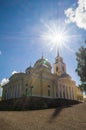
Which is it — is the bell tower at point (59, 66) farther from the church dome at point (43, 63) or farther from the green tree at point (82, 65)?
the green tree at point (82, 65)

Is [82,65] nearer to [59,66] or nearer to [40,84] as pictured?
[40,84]

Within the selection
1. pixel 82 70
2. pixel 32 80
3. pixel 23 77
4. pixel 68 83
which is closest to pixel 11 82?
pixel 23 77

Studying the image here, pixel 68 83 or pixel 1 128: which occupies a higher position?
pixel 68 83

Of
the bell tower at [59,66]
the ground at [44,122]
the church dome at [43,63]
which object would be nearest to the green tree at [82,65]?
the ground at [44,122]

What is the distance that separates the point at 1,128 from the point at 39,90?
27.4 meters

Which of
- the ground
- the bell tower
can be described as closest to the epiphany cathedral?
the bell tower

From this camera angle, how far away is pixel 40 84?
121 ft

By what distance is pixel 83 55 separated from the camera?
25109 millimetres

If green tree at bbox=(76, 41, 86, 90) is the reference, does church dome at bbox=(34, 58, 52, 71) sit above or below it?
above

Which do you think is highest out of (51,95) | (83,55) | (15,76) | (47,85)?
(83,55)

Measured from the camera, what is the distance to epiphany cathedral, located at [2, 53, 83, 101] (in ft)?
119

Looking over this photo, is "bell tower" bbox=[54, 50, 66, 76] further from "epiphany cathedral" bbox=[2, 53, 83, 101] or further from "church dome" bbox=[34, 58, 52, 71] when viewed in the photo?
"church dome" bbox=[34, 58, 52, 71]

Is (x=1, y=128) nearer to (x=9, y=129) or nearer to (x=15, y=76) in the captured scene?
(x=9, y=129)

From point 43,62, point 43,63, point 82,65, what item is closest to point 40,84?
point 43,63
